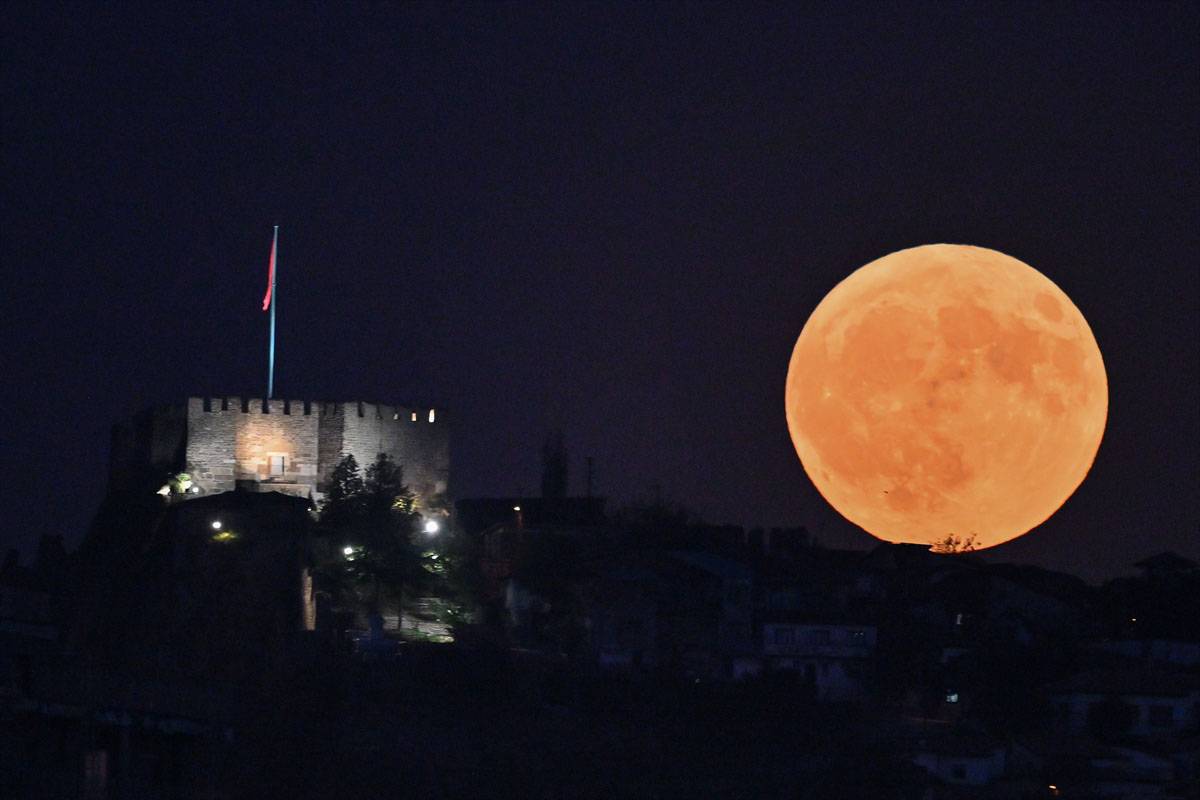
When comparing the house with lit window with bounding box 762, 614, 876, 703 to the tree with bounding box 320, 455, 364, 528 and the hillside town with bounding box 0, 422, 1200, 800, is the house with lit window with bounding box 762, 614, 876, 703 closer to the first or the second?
the hillside town with bounding box 0, 422, 1200, 800

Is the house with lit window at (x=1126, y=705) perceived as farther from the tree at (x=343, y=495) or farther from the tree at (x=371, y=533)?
the tree at (x=343, y=495)

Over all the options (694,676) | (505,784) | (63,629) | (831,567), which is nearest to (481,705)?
(505,784)

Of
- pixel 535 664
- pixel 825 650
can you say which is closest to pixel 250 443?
pixel 535 664

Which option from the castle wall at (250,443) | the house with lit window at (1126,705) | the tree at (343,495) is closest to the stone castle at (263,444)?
the castle wall at (250,443)

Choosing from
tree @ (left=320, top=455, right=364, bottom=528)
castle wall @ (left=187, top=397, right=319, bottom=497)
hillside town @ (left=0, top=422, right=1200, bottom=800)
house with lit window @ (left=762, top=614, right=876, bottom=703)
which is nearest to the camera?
hillside town @ (left=0, top=422, right=1200, bottom=800)

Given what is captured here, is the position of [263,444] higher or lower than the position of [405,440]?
lower

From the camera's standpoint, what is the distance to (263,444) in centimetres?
7094

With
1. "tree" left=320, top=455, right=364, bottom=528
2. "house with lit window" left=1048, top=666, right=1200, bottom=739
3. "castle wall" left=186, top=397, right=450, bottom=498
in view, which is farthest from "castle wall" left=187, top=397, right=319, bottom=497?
"house with lit window" left=1048, top=666, right=1200, bottom=739

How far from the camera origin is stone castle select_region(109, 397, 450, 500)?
70.4m

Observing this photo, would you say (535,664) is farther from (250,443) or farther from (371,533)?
(250,443)

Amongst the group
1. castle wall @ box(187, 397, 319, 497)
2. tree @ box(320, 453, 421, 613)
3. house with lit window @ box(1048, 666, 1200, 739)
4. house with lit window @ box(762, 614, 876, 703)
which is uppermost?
castle wall @ box(187, 397, 319, 497)

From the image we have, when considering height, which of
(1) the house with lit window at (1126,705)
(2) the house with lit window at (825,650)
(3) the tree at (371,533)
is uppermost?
(3) the tree at (371,533)

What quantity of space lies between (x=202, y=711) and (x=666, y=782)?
11.5 metres

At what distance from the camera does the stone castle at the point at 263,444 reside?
70438mm
